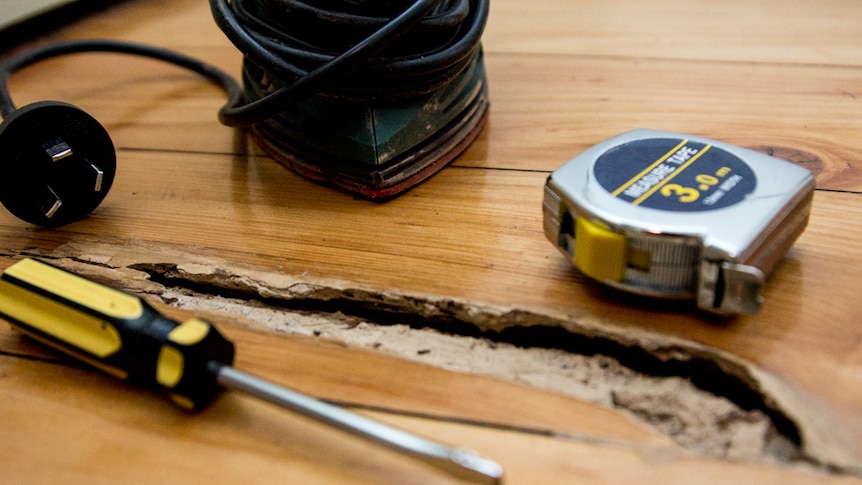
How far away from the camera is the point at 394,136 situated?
1.95 feet

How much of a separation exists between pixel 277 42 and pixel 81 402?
12.3 inches

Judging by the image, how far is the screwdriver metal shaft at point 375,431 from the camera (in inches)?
13.2

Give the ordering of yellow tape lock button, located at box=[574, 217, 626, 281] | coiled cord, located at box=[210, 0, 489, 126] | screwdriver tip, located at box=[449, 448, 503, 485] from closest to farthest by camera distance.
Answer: screwdriver tip, located at box=[449, 448, 503, 485], yellow tape lock button, located at box=[574, 217, 626, 281], coiled cord, located at box=[210, 0, 489, 126]

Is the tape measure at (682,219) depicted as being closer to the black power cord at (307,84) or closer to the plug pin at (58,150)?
the black power cord at (307,84)

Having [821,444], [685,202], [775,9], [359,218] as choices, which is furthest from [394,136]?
[775,9]

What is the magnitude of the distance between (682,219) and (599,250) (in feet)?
0.18

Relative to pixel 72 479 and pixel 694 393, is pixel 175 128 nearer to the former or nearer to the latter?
pixel 72 479

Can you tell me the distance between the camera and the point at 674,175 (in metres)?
0.49

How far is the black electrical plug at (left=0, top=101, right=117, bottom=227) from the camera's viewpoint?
53 centimetres

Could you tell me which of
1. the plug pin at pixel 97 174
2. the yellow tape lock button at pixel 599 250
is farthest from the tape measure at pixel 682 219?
the plug pin at pixel 97 174

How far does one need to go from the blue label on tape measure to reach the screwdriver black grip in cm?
28

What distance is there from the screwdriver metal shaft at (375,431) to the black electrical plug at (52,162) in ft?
0.84

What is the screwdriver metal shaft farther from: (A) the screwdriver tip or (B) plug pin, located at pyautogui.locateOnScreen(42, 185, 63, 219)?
(B) plug pin, located at pyautogui.locateOnScreen(42, 185, 63, 219)

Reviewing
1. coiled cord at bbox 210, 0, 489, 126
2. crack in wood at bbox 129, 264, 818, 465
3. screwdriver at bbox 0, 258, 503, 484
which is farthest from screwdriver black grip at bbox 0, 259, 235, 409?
coiled cord at bbox 210, 0, 489, 126
